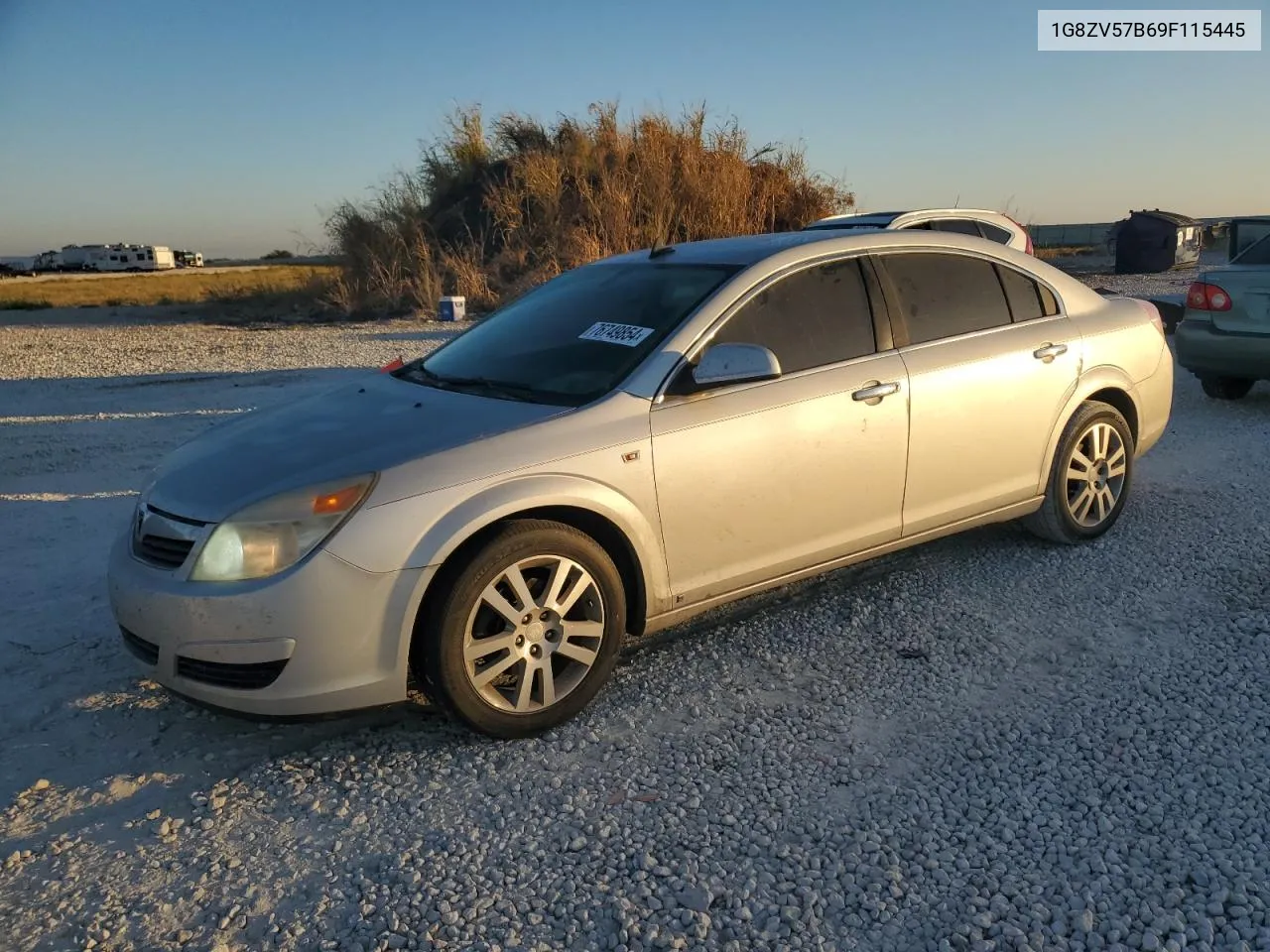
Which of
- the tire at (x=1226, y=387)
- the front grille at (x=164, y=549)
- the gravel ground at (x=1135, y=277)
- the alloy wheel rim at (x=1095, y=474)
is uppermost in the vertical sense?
the front grille at (x=164, y=549)

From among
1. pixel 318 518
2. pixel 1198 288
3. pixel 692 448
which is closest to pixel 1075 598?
pixel 692 448

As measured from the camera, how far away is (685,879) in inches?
105

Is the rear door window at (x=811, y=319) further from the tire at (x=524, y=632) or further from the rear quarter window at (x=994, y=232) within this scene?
the rear quarter window at (x=994, y=232)

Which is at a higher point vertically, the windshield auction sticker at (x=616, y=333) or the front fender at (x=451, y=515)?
the windshield auction sticker at (x=616, y=333)

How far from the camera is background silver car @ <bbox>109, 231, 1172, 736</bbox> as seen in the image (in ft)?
10.3

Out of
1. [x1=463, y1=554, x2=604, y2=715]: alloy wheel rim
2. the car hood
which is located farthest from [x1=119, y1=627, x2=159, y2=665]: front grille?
[x1=463, y1=554, x2=604, y2=715]: alloy wheel rim

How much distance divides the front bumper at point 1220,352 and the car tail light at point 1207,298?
0.45 ft

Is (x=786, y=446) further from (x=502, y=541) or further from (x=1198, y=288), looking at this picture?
(x=1198, y=288)

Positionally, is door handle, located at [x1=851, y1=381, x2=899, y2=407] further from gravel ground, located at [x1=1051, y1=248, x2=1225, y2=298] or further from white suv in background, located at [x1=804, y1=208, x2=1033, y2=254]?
gravel ground, located at [x1=1051, y1=248, x2=1225, y2=298]

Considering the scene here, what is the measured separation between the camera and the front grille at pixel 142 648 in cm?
328

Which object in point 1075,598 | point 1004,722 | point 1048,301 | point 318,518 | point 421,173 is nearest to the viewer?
point 318,518

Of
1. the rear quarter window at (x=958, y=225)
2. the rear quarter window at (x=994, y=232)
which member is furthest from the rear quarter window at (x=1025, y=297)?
the rear quarter window at (x=994, y=232)

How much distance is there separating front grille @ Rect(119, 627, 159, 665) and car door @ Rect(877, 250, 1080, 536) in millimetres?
3011

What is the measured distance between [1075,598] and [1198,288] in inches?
211
